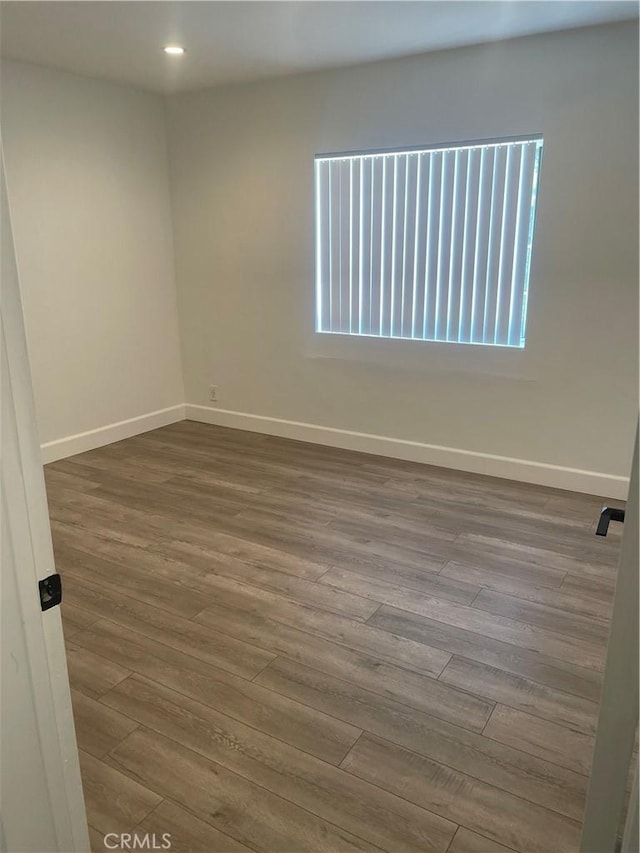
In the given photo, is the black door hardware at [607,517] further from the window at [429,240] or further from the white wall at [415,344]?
the window at [429,240]

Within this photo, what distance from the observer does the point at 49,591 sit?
1102 millimetres

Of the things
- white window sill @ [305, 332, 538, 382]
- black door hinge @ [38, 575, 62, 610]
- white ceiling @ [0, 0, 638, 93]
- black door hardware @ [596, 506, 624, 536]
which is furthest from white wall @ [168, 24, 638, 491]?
black door hinge @ [38, 575, 62, 610]

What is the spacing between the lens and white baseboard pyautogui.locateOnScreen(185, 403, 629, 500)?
3873mm

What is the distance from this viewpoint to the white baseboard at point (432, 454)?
12.7 feet

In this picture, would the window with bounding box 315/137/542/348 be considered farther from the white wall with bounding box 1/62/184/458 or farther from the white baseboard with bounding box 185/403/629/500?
the white wall with bounding box 1/62/184/458

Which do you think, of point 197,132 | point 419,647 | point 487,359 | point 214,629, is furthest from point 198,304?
point 419,647

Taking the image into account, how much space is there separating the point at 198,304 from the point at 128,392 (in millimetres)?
929

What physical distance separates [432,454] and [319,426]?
0.95 meters

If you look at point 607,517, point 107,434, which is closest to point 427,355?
point 107,434

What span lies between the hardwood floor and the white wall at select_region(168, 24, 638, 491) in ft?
1.89

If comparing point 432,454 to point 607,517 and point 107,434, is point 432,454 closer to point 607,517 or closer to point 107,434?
point 107,434

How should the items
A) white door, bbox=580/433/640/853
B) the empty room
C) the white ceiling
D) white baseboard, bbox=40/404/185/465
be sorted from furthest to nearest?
1. white baseboard, bbox=40/404/185/465
2. the white ceiling
3. the empty room
4. white door, bbox=580/433/640/853

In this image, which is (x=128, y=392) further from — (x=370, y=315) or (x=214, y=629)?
(x=214, y=629)

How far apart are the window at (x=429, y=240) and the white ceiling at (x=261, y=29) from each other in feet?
2.06
